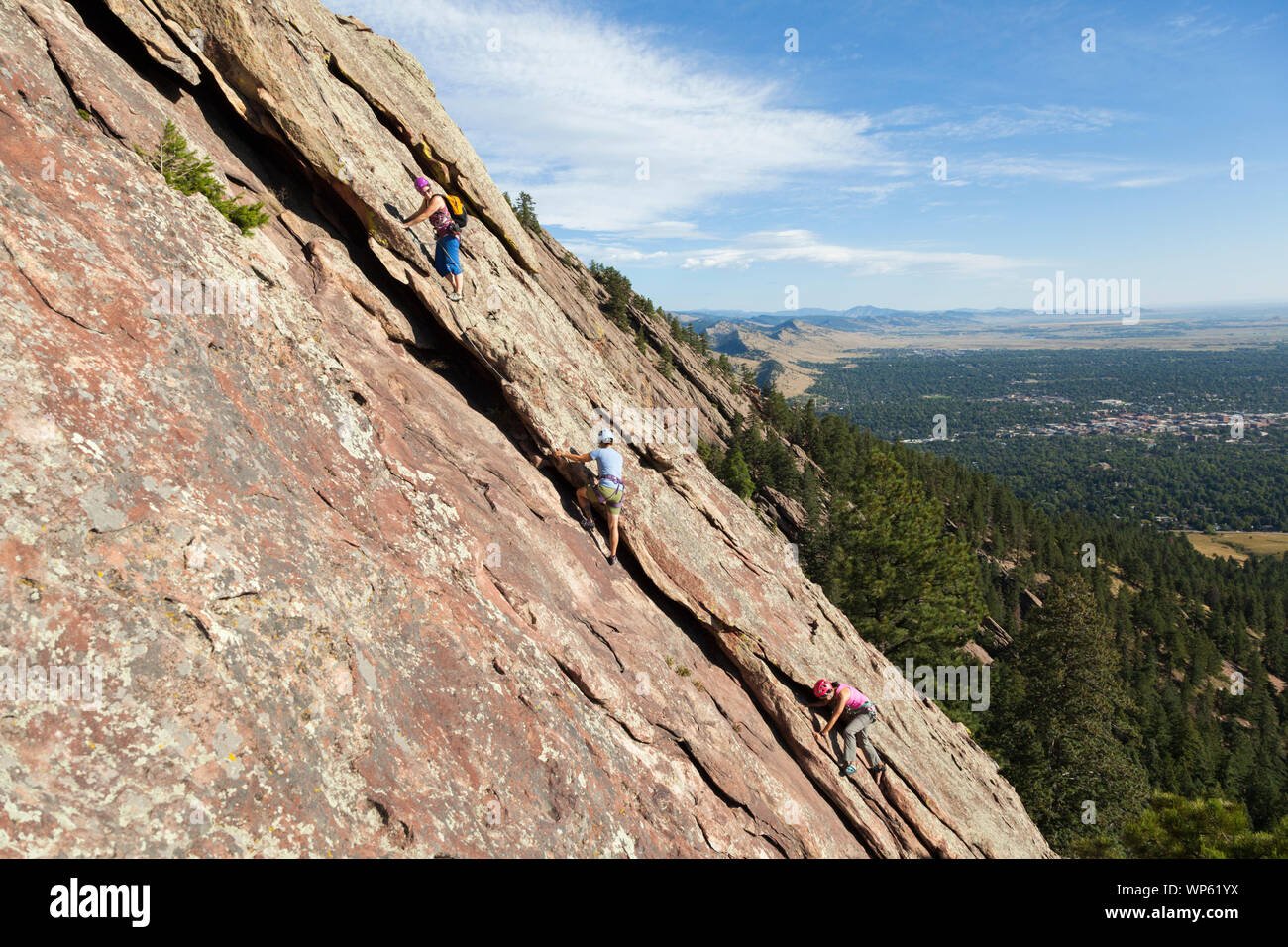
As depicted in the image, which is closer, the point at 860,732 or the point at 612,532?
the point at 612,532

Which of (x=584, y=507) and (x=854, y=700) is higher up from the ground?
(x=584, y=507)

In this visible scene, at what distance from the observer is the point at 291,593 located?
7.55 meters

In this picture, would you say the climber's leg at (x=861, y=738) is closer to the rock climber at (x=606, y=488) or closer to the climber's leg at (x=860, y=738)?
the climber's leg at (x=860, y=738)

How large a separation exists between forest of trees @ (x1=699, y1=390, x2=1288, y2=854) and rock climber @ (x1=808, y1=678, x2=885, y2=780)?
Answer: 608 inches

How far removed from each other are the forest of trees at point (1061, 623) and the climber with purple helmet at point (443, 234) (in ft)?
81.2

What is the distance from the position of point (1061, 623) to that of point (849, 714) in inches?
855

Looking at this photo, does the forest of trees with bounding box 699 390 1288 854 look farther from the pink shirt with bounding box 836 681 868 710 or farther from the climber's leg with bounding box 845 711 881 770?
the pink shirt with bounding box 836 681 868 710

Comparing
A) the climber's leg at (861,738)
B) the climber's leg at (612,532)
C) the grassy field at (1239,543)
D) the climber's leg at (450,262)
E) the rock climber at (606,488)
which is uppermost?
the climber's leg at (450,262)

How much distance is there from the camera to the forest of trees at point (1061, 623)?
94.5 ft

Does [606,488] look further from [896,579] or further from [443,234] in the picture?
[896,579]

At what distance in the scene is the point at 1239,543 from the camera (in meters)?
179

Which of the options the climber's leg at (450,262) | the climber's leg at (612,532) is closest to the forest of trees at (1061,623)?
the climber's leg at (612,532)

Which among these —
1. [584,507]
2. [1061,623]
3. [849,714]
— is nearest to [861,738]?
[849,714]
